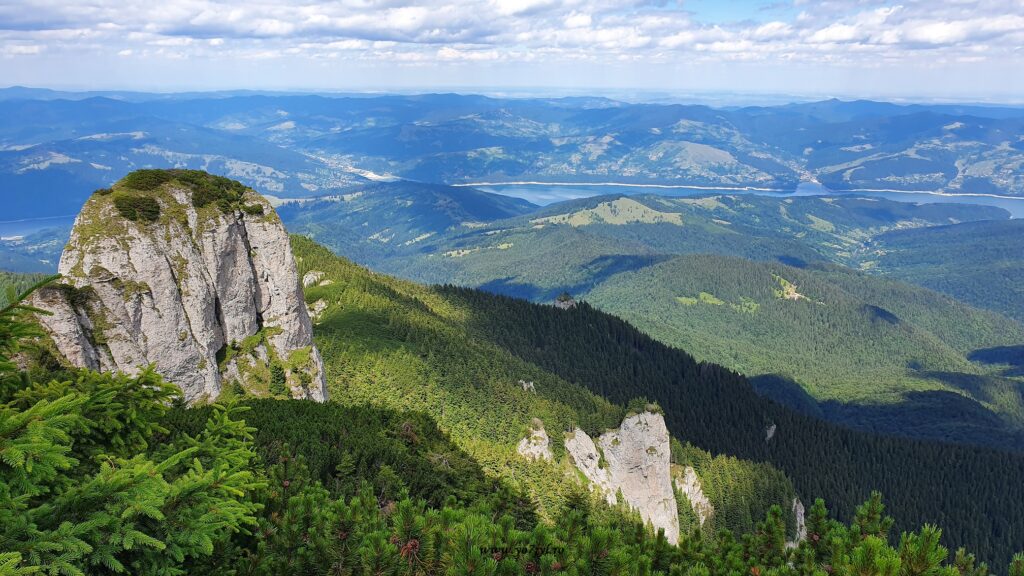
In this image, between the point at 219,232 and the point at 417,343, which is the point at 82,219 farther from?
the point at 417,343

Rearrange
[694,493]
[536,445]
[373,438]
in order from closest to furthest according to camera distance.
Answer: [373,438] → [536,445] → [694,493]

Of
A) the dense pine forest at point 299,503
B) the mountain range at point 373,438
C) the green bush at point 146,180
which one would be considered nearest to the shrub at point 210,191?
the mountain range at point 373,438

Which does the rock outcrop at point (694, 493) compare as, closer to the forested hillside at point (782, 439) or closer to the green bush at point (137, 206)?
the forested hillside at point (782, 439)

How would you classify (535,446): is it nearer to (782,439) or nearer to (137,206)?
(137,206)

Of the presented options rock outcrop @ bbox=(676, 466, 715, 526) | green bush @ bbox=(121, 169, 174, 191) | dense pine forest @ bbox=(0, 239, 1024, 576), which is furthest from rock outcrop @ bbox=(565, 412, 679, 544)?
green bush @ bbox=(121, 169, 174, 191)

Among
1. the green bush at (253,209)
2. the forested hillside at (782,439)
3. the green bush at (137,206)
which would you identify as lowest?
the forested hillside at (782,439)

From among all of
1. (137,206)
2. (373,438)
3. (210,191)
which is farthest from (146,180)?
(373,438)

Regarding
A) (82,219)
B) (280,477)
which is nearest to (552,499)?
(82,219)
